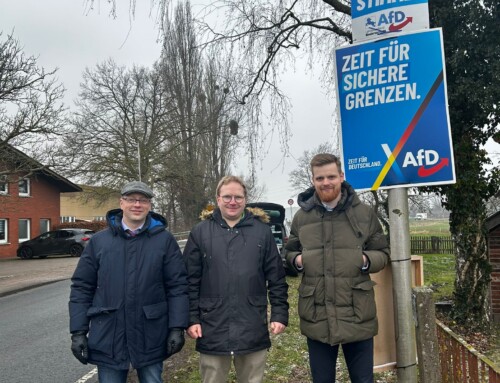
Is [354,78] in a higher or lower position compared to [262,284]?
higher

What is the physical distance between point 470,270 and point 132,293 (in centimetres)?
620

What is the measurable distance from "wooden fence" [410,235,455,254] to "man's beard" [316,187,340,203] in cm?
2601

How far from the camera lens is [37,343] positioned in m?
7.07

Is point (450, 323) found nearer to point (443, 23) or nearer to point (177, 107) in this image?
point (443, 23)

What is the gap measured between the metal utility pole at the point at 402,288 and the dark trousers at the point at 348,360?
0.20m

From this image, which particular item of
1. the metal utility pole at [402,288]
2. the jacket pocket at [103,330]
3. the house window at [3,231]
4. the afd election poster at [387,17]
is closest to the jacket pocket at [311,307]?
the metal utility pole at [402,288]

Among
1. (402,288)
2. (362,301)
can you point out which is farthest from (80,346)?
(402,288)

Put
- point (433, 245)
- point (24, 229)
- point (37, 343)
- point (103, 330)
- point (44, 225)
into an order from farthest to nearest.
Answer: point (44, 225), point (24, 229), point (433, 245), point (37, 343), point (103, 330)

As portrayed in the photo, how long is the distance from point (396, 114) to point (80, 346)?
2456 mm

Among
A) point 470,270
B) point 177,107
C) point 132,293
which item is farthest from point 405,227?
point 177,107

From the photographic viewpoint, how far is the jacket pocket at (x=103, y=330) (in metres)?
3.03

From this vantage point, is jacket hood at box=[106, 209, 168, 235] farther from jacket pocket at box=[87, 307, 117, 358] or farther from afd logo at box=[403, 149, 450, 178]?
afd logo at box=[403, 149, 450, 178]

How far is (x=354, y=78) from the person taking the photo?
2914 mm

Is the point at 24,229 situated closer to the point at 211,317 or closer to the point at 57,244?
the point at 57,244
